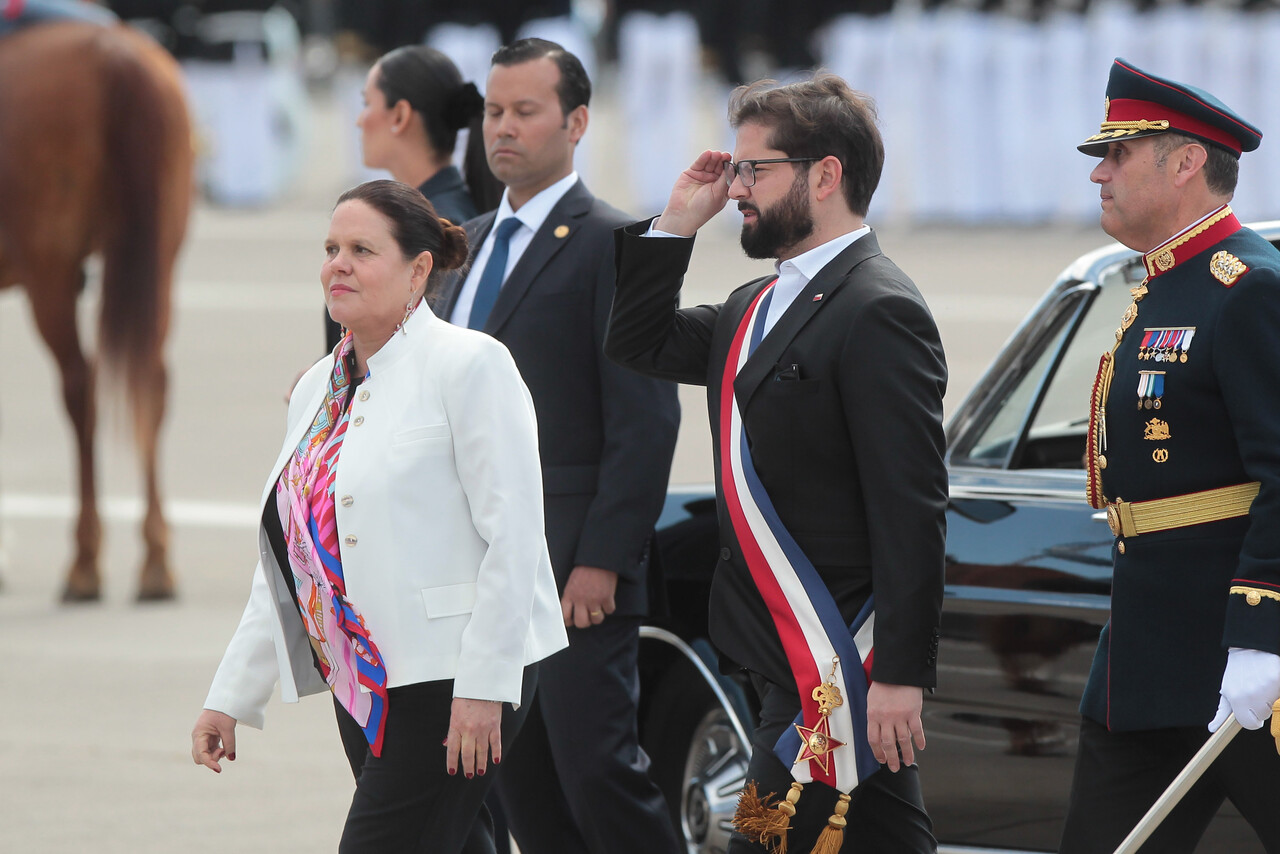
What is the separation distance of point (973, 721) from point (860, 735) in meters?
0.92

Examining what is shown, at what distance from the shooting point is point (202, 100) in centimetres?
2098

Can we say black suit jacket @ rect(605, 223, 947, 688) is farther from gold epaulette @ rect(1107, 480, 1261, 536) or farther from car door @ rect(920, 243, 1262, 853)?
car door @ rect(920, 243, 1262, 853)

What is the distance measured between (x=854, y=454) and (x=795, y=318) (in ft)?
0.83

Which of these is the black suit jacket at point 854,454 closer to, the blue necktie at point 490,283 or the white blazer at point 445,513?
the white blazer at point 445,513

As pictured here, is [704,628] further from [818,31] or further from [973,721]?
[818,31]

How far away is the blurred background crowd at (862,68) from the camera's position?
17.4 metres

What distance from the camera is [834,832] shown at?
3227 mm

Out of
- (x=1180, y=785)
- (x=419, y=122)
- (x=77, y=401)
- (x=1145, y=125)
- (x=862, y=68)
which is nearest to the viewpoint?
(x=1180, y=785)

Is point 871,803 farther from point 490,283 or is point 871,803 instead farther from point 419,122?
point 419,122

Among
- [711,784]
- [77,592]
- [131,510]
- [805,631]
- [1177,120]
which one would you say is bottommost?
[131,510]

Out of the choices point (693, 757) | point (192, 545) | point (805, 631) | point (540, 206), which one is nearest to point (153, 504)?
point (192, 545)

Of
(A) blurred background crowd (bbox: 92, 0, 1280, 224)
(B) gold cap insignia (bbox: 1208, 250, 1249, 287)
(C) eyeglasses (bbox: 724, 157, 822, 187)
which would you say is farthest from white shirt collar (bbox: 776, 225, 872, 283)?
(A) blurred background crowd (bbox: 92, 0, 1280, 224)

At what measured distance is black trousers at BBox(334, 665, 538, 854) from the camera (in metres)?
3.33

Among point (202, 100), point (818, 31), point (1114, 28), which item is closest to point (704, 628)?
point (1114, 28)
